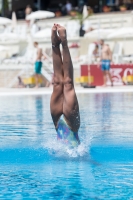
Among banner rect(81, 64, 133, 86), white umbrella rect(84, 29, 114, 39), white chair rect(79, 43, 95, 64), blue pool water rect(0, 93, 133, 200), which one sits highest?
blue pool water rect(0, 93, 133, 200)

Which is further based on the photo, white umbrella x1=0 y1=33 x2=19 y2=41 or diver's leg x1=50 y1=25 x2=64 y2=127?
white umbrella x1=0 y1=33 x2=19 y2=41

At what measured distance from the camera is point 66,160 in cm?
716

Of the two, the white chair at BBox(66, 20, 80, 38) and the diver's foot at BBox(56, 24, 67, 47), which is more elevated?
the diver's foot at BBox(56, 24, 67, 47)

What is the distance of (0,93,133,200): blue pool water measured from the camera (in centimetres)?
567

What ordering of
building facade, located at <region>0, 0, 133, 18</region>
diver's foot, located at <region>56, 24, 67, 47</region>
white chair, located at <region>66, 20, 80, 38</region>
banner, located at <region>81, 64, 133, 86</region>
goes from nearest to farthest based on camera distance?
diver's foot, located at <region>56, 24, 67, 47</region>, banner, located at <region>81, 64, 133, 86</region>, white chair, located at <region>66, 20, 80, 38</region>, building facade, located at <region>0, 0, 133, 18</region>

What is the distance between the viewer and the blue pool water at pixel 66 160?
5.67 meters

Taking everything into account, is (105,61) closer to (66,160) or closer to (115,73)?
(115,73)

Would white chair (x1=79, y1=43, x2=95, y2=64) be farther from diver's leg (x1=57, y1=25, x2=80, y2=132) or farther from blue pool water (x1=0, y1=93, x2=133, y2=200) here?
diver's leg (x1=57, y1=25, x2=80, y2=132)

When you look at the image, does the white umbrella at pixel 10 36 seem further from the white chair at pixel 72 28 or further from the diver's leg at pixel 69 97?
the diver's leg at pixel 69 97

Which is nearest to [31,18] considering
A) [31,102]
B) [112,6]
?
[112,6]

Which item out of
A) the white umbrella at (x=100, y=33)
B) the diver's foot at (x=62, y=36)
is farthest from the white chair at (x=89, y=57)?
the diver's foot at (x=62, y=36)

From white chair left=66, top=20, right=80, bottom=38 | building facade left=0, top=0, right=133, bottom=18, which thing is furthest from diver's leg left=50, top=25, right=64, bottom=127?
building facade left=0, top=0, right=133, bottom=18

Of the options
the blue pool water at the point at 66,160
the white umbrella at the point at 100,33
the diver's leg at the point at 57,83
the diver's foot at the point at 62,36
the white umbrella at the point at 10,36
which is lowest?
the white umbrella at the point at 10,36

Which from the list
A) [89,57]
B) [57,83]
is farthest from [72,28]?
[57,83]
